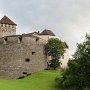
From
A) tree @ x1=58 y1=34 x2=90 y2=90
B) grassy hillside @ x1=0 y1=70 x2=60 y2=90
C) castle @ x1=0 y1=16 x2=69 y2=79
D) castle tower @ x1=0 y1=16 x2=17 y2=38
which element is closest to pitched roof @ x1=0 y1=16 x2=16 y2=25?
castle tower @ x1=0 y1=16 x2=17 y2=38

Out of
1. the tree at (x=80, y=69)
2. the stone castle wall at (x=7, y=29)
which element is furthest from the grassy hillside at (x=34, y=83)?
the stone castle wall at (x=7, y=29)

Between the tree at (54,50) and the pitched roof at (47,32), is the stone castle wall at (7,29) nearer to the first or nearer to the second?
the pitched roof at (47,32)

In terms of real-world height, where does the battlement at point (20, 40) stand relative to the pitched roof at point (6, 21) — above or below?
below

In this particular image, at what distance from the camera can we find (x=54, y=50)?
7088cm

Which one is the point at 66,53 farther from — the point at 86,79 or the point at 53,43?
the point at 86,79

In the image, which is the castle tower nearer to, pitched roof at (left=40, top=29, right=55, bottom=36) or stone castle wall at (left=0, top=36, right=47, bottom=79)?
pitched roof at (left=40, top=29, right=55, bottom=36)

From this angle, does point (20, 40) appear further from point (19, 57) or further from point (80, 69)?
point (80, 69)

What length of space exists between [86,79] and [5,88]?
9210 mm

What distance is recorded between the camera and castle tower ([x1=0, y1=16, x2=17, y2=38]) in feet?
254

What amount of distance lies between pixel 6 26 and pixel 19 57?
33.4 feet

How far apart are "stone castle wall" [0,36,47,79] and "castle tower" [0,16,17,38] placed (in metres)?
7.39

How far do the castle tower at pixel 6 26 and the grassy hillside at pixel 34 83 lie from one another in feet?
45.3

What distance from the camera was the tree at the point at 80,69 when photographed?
174 feet

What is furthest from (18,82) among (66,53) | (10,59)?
(66,53)
